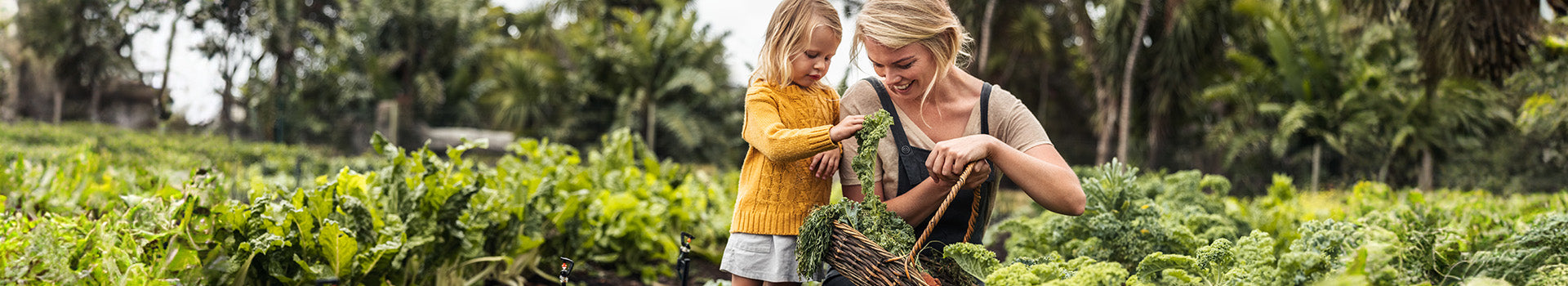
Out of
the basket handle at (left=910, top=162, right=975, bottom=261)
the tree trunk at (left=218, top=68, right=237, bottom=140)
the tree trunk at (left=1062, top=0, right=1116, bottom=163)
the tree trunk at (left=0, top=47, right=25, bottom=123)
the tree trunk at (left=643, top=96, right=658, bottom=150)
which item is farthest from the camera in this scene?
the tree trunk at (left=0, top=47, right=25, bottom=123)

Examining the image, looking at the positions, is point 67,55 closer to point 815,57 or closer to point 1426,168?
point 815,57

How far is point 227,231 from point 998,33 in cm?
1510

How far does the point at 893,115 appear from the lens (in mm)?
1882

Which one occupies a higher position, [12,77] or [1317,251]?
[12,77]

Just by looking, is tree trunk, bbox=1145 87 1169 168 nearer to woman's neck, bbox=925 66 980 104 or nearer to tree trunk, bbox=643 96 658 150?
tree trunk, bbox=643 96 658 150

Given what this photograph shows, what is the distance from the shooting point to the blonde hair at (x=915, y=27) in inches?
66.1

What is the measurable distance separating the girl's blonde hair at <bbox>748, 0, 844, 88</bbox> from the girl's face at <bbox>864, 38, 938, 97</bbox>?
12cm

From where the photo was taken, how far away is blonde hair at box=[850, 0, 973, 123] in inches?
66.1

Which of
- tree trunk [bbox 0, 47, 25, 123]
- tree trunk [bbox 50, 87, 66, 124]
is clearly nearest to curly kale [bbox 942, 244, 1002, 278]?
tree trunk [bbox 50, 87, 66, 124]

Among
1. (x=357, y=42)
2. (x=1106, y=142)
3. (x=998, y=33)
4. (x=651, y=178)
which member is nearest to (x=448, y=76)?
(x=357, y=42)

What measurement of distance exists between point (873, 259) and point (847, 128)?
23 centimetres

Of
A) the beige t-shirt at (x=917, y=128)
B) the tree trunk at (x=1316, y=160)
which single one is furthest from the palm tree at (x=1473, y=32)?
the tree trunk at (x=1316, y=160)

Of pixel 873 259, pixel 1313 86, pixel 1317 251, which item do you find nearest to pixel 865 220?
pixel 873 259

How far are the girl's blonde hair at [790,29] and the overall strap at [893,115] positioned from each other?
0.14 meters
